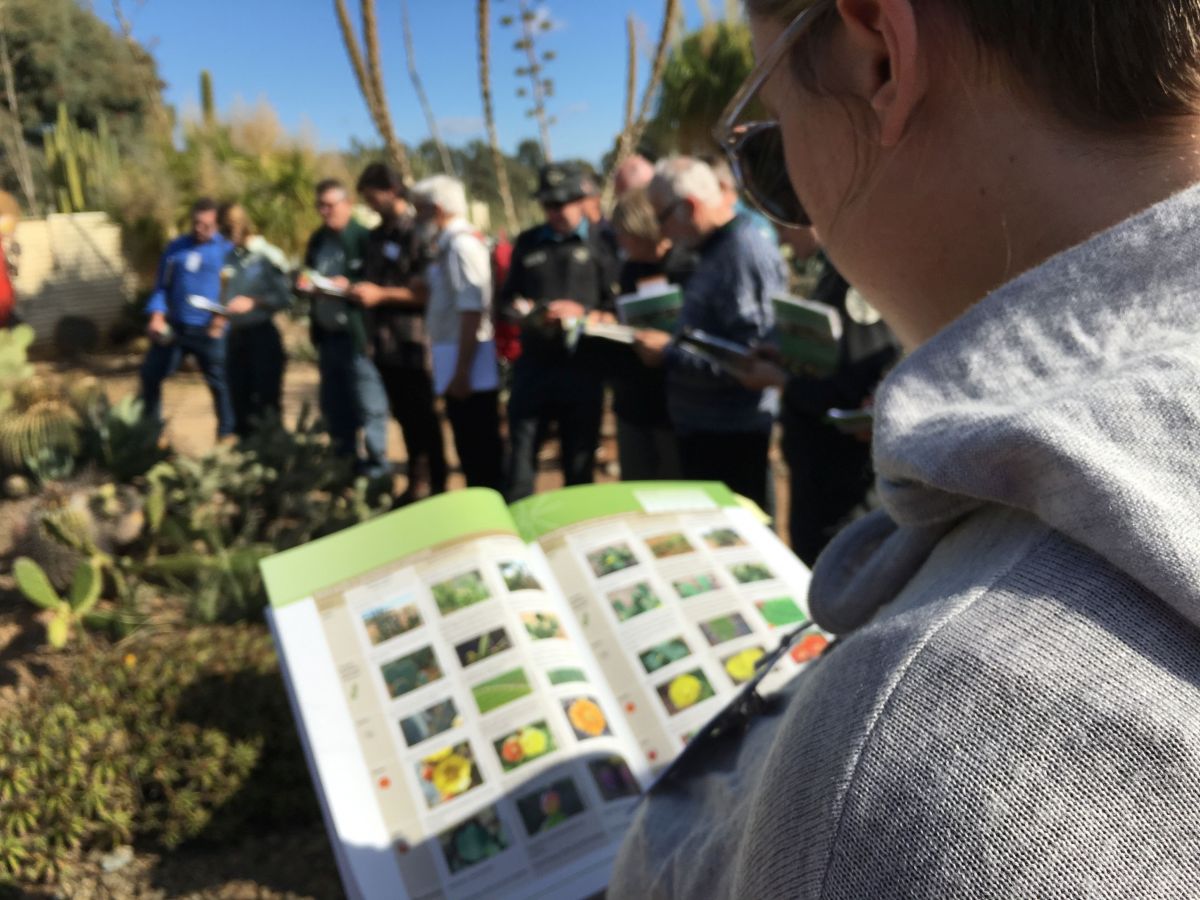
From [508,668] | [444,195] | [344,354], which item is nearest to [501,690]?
[508,668]

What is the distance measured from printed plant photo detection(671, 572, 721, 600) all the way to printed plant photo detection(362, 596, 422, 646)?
404 millimetres

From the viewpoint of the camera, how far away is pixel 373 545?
4.37 ft

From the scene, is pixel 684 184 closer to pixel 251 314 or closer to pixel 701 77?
pixel 251 314

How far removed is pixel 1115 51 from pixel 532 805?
39.5 inches

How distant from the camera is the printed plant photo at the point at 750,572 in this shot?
138 cm

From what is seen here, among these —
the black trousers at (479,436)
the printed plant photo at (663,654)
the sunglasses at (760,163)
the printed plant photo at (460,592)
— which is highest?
the sunglasses at (760,163)

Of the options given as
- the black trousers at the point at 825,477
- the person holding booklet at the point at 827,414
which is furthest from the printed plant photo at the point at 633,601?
the black trousers at the point at 825,477

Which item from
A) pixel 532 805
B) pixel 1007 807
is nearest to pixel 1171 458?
pixel 1007 807

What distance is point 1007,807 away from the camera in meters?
0.35

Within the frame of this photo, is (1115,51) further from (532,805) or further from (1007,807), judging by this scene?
(532,805)

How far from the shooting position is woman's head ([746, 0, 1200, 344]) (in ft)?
1.51

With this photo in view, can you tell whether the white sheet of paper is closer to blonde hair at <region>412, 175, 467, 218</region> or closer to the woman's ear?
blonde hair at <region>412, 175, 467, 218</region>

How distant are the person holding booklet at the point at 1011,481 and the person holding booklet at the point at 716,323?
6.82ft

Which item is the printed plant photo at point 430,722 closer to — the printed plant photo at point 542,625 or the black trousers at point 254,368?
the printed plant photo at point 542,625
